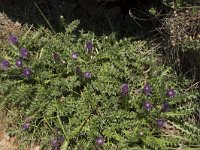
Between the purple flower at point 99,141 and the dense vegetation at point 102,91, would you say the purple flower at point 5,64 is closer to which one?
the dense vegetation at point 102,91

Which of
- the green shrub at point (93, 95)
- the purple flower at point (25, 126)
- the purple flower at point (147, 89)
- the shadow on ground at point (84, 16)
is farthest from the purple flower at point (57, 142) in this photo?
the shadow on ground at point (84, 16)

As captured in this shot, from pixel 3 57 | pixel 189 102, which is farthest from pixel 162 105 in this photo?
pixel 3 57

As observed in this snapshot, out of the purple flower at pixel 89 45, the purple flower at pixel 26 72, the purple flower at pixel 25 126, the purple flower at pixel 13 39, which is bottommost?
the purple flower at pixel 25 126

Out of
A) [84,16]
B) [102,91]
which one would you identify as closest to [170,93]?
[102,91]

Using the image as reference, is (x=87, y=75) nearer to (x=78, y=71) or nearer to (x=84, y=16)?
(x=78, y=71)

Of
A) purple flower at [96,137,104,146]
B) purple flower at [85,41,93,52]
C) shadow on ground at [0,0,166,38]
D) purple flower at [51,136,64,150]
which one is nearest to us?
purple flower at [96,137,104,146]

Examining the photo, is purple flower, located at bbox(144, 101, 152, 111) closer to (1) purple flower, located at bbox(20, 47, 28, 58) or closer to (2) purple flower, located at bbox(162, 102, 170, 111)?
(2) purple flower, located at bbox(162, 102, 170, 111)

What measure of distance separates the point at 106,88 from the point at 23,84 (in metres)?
0.76

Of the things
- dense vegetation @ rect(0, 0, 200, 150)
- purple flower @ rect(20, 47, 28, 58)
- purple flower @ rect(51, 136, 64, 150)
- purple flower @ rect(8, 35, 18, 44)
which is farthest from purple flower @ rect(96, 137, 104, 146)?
purple flower @ rect(8, 35, 18, 44)

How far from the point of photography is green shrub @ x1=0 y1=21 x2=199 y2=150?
3645 millimetres

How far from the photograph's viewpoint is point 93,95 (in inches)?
151

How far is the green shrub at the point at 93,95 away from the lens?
3.64 m

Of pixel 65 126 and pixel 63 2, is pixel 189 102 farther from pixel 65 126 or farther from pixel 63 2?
pixel 63 2

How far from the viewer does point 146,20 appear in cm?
428
